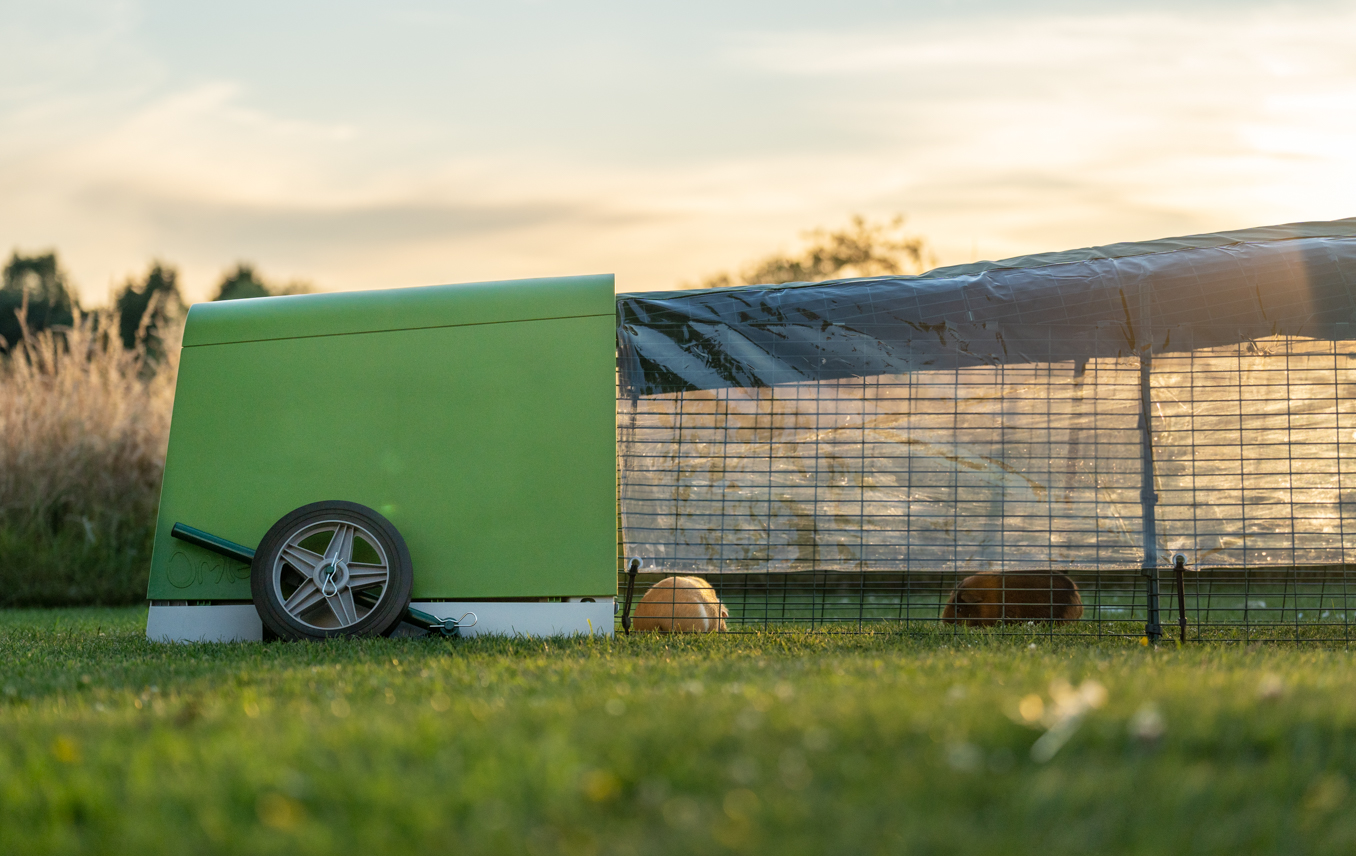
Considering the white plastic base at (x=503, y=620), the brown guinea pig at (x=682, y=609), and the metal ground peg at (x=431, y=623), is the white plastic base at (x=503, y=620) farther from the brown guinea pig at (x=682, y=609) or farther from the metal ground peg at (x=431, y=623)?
the brown guinea pig at (x=682, y=609)

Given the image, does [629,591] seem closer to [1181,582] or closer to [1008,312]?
[1008,312]

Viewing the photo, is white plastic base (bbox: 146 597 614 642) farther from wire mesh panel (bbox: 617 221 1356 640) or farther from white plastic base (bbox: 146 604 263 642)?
wire mesh panel (bbox: 617 221 1356 640)

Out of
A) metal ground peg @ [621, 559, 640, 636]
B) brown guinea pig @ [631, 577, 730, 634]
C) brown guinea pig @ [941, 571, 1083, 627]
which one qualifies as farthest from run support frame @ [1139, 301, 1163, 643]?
metal ground peg @ [621, 559, 640, 636]

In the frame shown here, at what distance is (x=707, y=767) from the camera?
73.1 inches

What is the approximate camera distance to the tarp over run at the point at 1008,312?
448cm

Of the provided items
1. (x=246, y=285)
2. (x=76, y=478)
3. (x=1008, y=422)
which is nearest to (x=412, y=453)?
(x=1008, y=422)

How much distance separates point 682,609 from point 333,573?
156cm

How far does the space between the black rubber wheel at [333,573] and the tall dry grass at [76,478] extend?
4871mm

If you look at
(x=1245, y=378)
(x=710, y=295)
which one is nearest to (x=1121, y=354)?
(x=1245, y=378)

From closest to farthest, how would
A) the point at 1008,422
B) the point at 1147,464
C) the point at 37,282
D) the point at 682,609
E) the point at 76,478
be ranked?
the point at 1147,464
the point at 1008,422
the point at 682,609
the point at 76,478
the point at 37,282

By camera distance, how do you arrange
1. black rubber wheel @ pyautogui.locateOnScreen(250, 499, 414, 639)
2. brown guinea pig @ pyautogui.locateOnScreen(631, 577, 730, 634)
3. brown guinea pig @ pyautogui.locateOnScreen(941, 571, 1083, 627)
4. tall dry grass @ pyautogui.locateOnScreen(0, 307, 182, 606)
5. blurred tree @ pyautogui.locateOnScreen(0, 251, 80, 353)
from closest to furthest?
black rubber wheel @ pyautogui.locateOnScreen(250, 499, 414, 639) < brown guinea pig @ pyautogui.locateOnScreen(631, 577, 730, 634) < brown guinea pig @ pyautogui.locateOnScreen(941, 571, 1083, 627) < tall dry grass @ pyautogui.locateOnScreen(0, 307, 182, 606) < blurred tree @ pyautogui.locateOnScreen(0, 251, 80, 353)

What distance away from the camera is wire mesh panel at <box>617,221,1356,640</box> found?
4.46 m

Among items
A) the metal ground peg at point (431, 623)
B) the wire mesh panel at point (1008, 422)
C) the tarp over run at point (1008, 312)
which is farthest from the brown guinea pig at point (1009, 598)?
the metal ground peg at point (431, 623)

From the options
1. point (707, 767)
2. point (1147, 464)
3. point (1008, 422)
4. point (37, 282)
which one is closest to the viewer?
point (707, 767)
